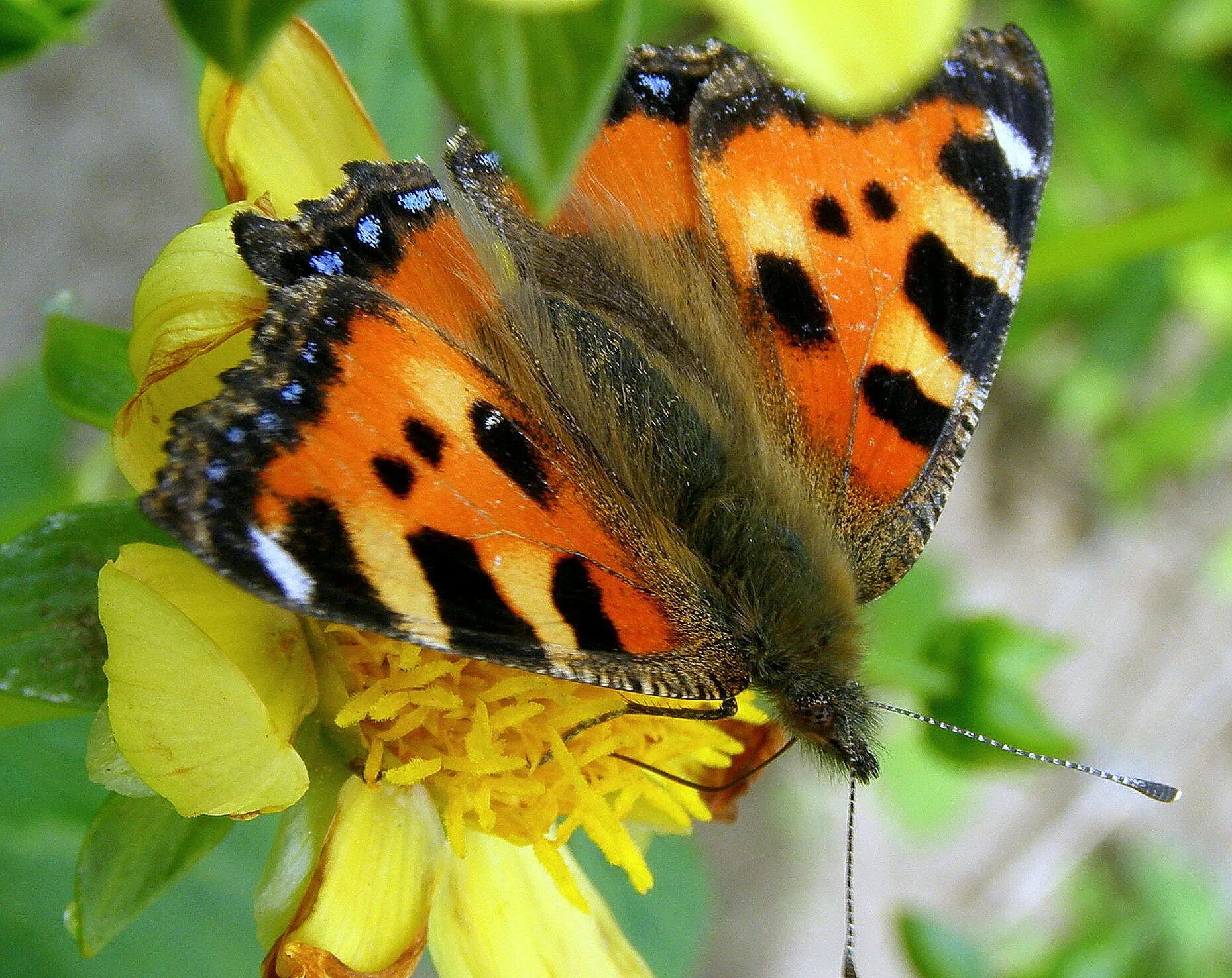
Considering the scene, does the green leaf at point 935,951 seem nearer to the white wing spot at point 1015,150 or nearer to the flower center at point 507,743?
the flower center at point 507,743

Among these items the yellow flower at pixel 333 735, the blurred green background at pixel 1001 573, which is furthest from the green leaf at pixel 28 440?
the yellow flower at pixel 333 735

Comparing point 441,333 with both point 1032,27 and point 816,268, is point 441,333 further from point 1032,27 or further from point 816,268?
point 1032,27

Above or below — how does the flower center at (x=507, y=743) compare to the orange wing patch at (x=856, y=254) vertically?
below

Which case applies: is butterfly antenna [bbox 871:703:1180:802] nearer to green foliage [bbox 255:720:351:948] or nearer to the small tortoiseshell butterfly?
the small tortoiseshell butterfly

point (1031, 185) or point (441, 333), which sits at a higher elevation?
point (1031, 185)

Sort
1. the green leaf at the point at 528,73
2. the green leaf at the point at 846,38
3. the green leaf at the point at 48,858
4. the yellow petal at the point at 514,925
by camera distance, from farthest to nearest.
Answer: the green leaf at the point at 48,858
the yellow petal at the point at 514,925
the green leaf at the point at 528,73
the green leaf at the point at 846,38

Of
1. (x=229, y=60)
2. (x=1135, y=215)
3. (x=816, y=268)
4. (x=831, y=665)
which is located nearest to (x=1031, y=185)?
(x=816, y=268)
